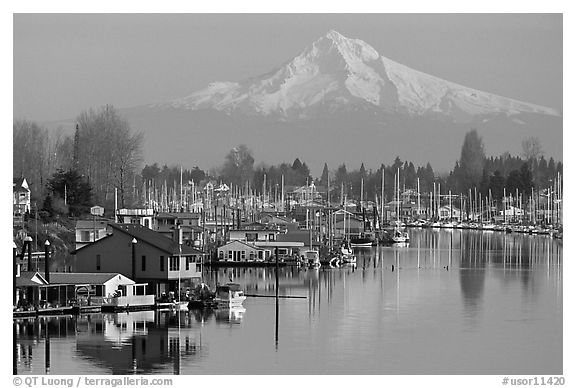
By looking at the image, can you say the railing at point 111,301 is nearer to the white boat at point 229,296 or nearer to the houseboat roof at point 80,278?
the houseboat roof at point 80,278

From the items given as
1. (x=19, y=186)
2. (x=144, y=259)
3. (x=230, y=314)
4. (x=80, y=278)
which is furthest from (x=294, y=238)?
(x=80, y=278)

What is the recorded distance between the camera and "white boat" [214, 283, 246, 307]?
72.6ft

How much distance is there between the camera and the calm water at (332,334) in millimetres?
16766

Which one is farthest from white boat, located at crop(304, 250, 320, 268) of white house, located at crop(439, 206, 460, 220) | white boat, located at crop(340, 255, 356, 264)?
white house, located at crop(439, 206, 460, 220)

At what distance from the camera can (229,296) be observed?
22.2 meters

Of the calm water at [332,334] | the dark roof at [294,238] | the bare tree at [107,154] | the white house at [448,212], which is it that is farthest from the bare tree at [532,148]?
the calm water at [332,334]

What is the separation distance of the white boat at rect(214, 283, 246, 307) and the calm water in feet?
0.90

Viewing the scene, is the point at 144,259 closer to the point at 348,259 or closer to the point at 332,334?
the point at 332,334

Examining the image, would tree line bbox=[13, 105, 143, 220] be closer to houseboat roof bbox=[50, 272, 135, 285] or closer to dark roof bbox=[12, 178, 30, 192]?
dark roof bbox=[12, 178, 30, 192]

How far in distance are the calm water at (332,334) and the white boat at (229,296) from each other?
0.90 feet

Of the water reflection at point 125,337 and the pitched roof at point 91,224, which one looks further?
the pitched roof at point 91,224

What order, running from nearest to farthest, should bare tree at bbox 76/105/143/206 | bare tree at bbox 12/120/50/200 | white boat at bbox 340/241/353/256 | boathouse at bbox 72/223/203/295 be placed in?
boathouse at bbox 72/223/203/295 → white boat at bbox 340/241/353/256 → bare tree at bbox 12/120/50/200 → bare tree at bbox 76/105/143/206
